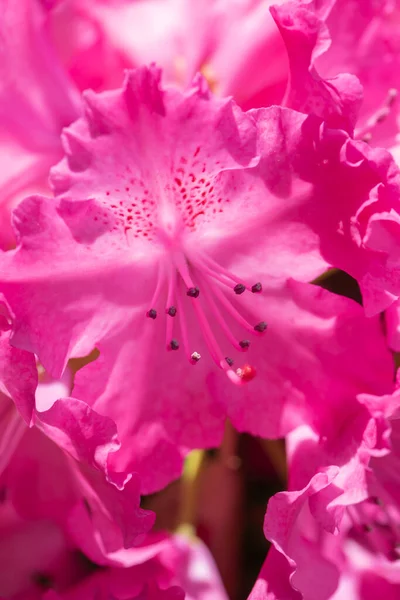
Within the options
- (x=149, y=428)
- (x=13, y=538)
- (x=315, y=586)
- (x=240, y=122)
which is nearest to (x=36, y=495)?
(x=13, y=538)

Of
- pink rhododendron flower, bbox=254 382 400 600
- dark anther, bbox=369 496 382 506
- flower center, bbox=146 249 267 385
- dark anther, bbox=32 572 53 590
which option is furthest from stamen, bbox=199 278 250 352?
dark anther, bbox=32 572 53 590

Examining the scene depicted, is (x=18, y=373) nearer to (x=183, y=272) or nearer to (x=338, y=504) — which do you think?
(x=183, y=272)

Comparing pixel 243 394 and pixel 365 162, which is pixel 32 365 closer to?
pixel 243 394

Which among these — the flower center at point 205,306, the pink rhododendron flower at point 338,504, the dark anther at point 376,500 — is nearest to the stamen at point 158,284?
the flower center at point 205,306

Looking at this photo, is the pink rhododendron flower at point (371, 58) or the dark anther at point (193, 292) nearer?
the dark anther at point (193, 292)

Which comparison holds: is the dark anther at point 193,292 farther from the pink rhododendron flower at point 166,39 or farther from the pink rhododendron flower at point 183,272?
the pink rhododendron flower at point 166,39

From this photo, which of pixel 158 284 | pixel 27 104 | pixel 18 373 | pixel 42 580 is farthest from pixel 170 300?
pixel 42 580

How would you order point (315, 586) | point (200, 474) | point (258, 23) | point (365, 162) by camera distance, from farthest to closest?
1. point (200, 474)
2. point (258, 23)
3. point (315, 586)
4. point (365, 162)
